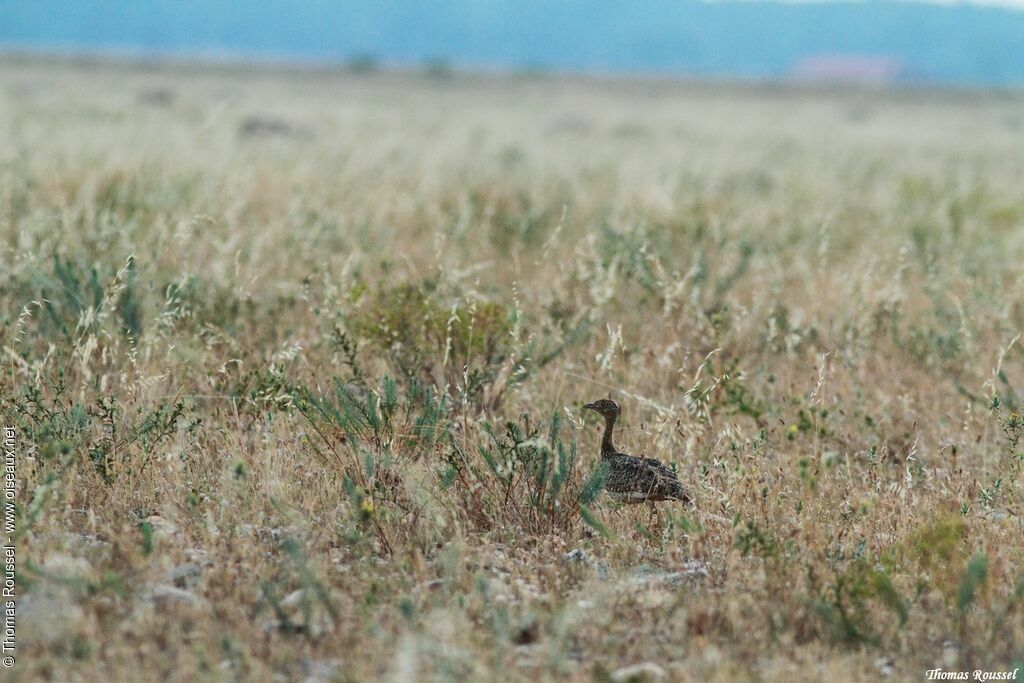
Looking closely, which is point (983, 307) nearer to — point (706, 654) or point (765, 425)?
point (765, 425)

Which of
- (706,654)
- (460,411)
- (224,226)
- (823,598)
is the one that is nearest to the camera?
(706,654)

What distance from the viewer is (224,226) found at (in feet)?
28.3

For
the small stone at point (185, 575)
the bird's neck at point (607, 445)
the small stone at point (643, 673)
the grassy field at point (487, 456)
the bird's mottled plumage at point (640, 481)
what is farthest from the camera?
the bird's neck at point (607, 445)

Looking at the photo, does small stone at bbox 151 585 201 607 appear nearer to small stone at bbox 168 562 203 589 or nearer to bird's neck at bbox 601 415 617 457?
small stone at bbox 168 562 203 589

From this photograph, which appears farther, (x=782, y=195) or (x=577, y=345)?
(x=782, y=195)

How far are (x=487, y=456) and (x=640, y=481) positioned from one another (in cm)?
56

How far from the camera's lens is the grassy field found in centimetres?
318

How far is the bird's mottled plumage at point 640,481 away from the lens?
13.1 ft

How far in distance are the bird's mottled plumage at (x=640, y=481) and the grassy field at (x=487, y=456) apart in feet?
0.30

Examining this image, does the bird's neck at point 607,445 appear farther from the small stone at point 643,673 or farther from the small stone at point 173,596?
the small stone at point 173,596

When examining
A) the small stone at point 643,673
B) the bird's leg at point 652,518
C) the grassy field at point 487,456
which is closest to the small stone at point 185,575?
the grassy field at point 487,456

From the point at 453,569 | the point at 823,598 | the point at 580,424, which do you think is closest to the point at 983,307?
the point at 580,424

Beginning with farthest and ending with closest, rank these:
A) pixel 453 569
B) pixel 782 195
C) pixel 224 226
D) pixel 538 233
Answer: pixel 782 195
pixel 538 233
pixel 224 226
pixel 453 569

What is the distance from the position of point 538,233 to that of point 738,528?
5.57m
